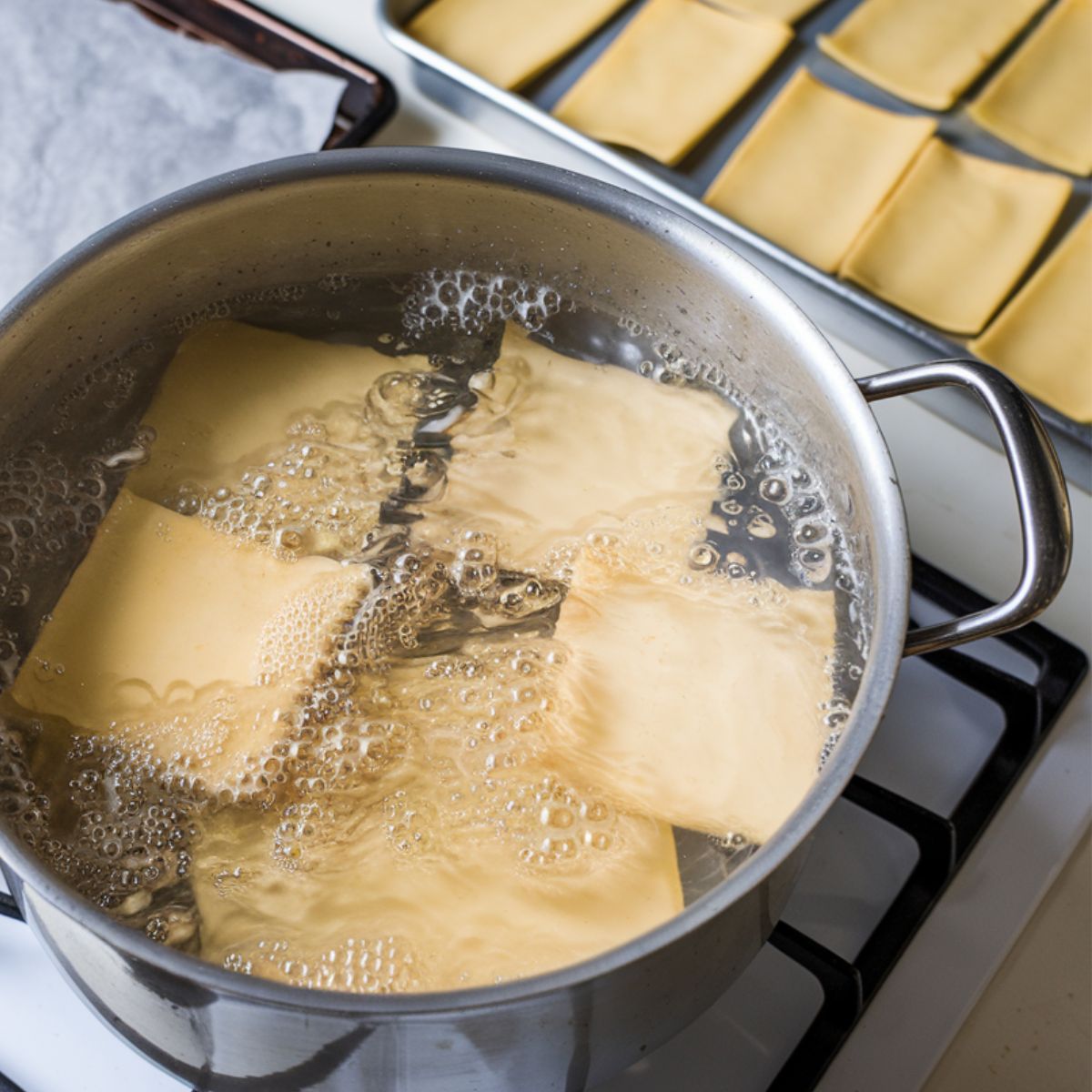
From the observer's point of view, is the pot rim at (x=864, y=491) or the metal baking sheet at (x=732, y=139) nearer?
the pot rim at (x=864, y=491)

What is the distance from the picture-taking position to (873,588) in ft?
1.44

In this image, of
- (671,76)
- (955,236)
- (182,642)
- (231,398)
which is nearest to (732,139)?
(671,76)

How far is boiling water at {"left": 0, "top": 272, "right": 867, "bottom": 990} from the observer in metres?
0.48

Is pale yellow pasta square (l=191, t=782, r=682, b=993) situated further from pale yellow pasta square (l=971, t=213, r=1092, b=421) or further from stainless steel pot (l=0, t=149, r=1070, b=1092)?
pale yellow pasta square (l=971, t=213, r=1092, b=421)

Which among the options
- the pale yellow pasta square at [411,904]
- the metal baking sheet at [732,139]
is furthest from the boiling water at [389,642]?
the metal baking sheet at [732,139]

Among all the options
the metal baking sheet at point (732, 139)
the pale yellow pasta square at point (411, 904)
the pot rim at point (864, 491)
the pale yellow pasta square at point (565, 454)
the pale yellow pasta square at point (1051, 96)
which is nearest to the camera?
the pot rim at point (864, 491)

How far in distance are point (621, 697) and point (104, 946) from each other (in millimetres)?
232

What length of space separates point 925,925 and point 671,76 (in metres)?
Answer: 0.58

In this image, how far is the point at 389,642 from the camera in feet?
1.79

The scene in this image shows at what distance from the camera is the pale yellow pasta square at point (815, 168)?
779mm

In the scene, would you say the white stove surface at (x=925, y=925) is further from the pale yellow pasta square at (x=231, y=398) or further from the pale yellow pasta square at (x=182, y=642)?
Answer: the pale yellow pasta square at (x=231, y=398)

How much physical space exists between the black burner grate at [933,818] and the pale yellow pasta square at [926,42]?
0.40 meters

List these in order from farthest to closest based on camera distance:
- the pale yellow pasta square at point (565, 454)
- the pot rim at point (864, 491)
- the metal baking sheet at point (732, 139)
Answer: the metal baking sheet at point (732, 139)
the pale yellow pasta square at point (565, 454)
the pot rim at point (864, 491)

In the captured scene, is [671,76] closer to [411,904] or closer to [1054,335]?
[1054,335]
